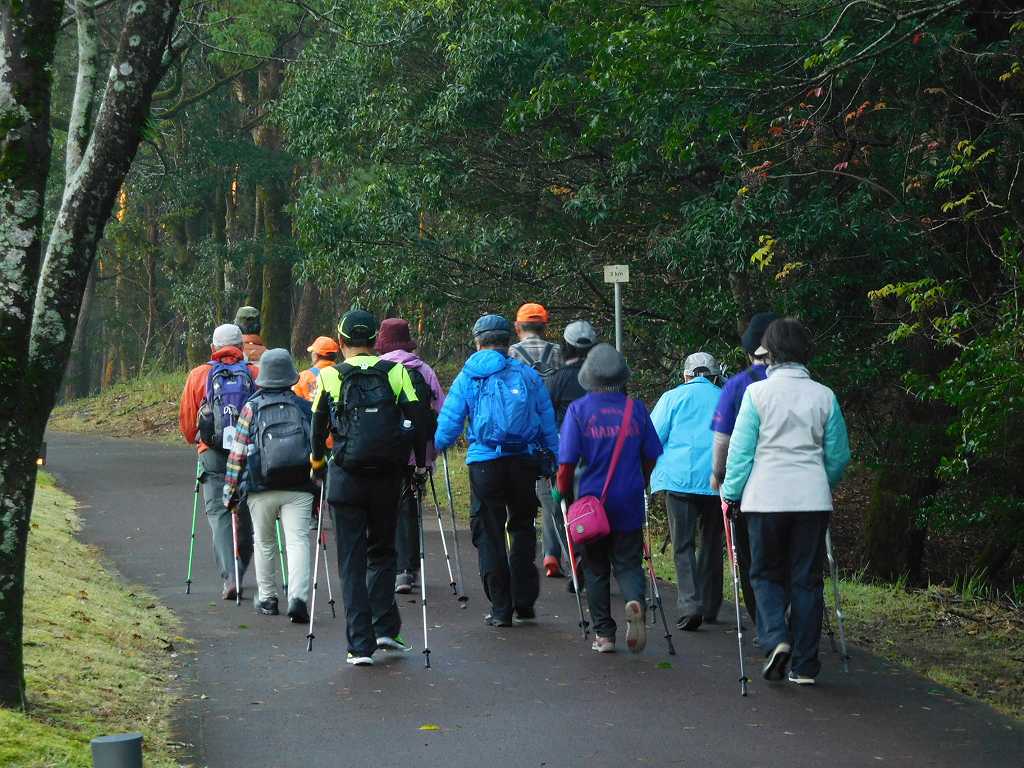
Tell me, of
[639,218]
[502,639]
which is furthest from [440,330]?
[502,639]

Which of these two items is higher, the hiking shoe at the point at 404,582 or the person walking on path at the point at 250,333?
the person walking on path at the point at 250,333

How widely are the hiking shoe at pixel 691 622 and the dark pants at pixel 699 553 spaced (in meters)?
0.03

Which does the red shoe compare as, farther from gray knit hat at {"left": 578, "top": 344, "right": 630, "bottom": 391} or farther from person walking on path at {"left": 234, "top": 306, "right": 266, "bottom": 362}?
gray knit hat at {"left": 578, "top": 344, "right": 630, "bottom": 391}

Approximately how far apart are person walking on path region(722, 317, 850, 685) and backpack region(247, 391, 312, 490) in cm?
327

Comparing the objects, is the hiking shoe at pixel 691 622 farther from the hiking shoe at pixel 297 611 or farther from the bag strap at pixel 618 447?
the hiking shoe at pixel 297 611

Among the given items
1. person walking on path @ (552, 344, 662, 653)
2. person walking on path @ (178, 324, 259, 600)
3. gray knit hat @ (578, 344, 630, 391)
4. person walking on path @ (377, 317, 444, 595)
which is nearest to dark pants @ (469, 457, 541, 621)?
person walking on path @ (377, 317, 444, 595)

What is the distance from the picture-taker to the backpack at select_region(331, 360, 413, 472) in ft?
28.0

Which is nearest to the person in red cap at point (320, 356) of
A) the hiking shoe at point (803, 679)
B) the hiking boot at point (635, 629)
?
the hiking boot at point (635, 629)

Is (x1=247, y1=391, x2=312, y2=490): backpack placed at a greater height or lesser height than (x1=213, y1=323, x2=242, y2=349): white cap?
lesser

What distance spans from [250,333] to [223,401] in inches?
48.6

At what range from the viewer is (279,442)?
10031mm

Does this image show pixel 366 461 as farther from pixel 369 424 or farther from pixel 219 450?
pixel 219 450

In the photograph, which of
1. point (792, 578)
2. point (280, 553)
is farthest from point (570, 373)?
point (792, 578)

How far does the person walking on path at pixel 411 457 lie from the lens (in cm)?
1052
